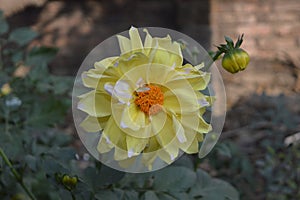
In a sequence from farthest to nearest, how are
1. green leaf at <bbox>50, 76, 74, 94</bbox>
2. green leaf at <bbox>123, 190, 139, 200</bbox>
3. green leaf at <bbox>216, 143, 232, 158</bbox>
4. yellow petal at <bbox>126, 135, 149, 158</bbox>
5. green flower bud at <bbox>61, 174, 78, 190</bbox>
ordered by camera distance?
green leaf at <bbox>50, 76, 74, 94</bbox> → green leaf at <bbox>216, 143, 232, 158</bbox> → green leaf at <bbox>123, 190, 139, 200</bbox> → green flower bud at <bbox>61, 174, 78, 190</bbox> → yellow petal at <bbox>126, 135, 149, 158</bbox>

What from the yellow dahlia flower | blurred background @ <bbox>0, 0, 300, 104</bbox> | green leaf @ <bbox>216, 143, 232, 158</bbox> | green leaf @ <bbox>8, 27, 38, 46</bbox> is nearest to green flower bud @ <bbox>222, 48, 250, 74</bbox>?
the yellow dahlia flower

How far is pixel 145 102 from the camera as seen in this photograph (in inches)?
31.2

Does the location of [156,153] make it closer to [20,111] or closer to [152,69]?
[152,69]

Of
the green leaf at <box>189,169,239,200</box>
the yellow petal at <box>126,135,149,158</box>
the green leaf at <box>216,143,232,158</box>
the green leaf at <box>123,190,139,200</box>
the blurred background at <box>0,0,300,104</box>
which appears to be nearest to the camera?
the yellow petal at <box>126,135,149,158</box>

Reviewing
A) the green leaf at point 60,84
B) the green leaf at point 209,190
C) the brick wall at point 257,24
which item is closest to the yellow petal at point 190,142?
the green leaf at point 209,190

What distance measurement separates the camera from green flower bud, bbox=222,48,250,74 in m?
0.84

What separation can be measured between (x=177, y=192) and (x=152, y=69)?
36 centimetres

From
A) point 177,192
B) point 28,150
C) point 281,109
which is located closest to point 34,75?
point 28,150

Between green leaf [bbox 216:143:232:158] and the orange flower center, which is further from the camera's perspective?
green leaf [bbox 216:143:232:158]

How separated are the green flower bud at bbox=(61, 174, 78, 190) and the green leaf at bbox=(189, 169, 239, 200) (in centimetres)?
32

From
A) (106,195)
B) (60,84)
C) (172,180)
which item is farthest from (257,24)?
(106,195)

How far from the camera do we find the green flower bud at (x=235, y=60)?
84 cm

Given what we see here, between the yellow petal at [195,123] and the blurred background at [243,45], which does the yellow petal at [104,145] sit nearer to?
the yellow petal at [195,123]

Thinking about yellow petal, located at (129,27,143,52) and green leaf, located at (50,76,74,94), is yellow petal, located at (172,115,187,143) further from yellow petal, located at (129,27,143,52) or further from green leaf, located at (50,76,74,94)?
green leaf, located at (50,76,74,94)
